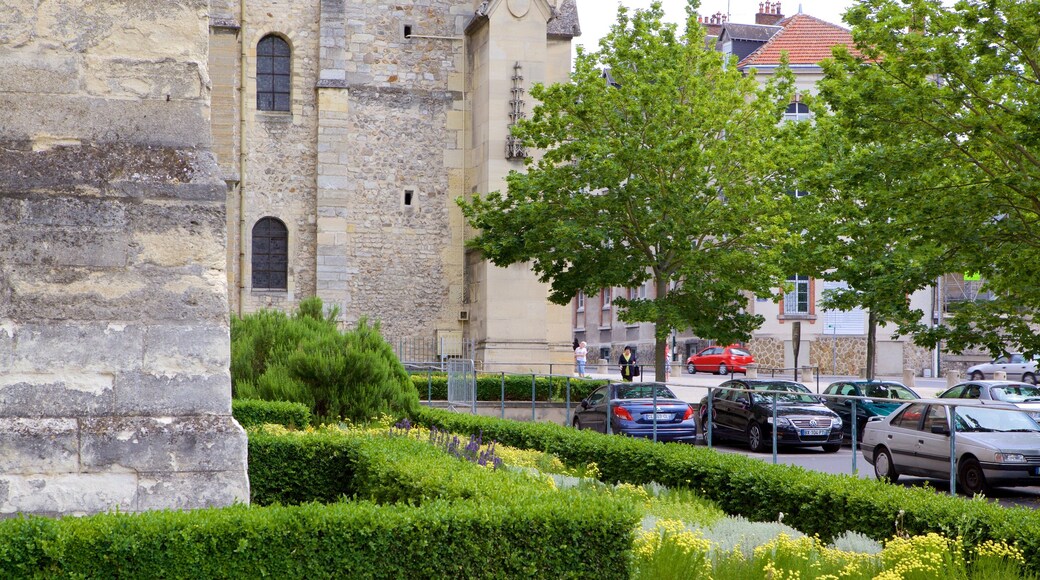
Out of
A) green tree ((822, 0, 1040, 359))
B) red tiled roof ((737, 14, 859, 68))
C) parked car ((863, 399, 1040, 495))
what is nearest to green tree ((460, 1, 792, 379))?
green tree ((822, 0, 1040, 359))

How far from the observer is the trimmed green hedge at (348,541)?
5.93m

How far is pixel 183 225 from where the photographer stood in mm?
7246

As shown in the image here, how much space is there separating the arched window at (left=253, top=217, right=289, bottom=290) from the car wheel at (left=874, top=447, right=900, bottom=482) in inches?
646

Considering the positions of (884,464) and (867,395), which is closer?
(884,464)

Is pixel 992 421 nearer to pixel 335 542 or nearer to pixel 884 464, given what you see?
pixel 884 464

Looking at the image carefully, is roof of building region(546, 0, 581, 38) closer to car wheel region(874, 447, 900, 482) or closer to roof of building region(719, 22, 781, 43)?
car wheel region(874, 447, 900, 482)

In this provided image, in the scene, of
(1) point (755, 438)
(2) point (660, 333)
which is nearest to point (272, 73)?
(2) point (660, 333)

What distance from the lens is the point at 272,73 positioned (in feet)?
103

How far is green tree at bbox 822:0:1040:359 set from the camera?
59.0 ft

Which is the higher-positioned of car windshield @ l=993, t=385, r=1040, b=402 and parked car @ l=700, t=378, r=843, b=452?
car windshield @ l=993, t=385, r=1040, b=402

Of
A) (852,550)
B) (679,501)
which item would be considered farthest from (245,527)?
(679,501)

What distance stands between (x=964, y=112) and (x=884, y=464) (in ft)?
17.5

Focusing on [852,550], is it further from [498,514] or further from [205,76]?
[205,76]

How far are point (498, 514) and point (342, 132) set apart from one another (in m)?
25.4
